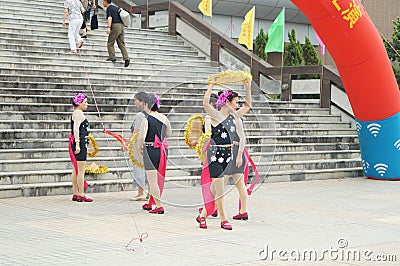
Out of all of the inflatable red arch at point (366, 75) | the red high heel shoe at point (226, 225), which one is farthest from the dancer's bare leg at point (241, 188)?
the inflatable red arch at point (366, 75)

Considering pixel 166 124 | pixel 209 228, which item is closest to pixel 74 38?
pixel 166 124

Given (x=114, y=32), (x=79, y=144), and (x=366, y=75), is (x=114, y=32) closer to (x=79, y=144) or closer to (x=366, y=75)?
(x=366, y=75)

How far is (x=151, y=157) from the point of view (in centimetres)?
1139

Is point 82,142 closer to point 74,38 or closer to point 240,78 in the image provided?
point 240,78

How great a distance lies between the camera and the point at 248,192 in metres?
11.3

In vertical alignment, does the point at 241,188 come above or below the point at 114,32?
below

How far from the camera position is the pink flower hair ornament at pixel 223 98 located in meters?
10.3

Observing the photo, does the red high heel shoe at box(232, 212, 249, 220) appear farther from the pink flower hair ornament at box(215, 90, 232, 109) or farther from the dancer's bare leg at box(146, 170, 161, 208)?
the pink flower hair ornament at box(215, 90, 232, 109)

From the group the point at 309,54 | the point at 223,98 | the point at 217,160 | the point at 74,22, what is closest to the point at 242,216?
the point at 217,160

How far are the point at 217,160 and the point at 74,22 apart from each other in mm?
A: 10581

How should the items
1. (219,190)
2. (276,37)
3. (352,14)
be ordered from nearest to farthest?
(219,190) → (352,14) → (276,37)

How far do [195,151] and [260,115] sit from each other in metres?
1.00

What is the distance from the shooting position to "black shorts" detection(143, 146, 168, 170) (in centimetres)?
1134

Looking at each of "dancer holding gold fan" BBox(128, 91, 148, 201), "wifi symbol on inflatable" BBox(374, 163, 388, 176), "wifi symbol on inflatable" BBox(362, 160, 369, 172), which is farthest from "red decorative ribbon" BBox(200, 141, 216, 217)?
"wifi symbol on inflatable" BBox(362, 160, 369, 172)
